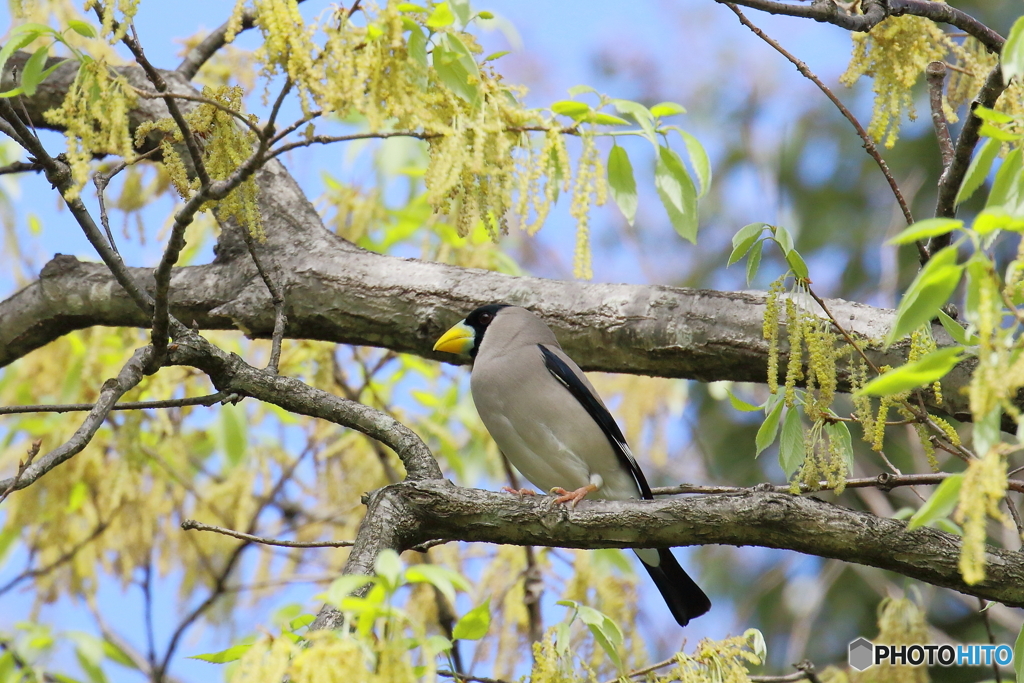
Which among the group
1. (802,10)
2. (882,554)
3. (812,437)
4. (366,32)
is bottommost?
(882,554)

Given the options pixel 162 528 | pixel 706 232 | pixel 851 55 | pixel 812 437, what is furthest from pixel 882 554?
pixel 706 232

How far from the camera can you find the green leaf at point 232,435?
5617 mm

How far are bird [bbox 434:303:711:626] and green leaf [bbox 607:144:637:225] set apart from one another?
4.92 ft

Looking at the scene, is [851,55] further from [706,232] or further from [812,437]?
[706,232]

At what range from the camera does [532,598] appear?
484cm

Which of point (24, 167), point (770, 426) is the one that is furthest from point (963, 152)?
point (24, 167)

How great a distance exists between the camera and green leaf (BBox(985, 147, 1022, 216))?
1.86 m

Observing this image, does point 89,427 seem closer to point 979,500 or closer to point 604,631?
point 604,631

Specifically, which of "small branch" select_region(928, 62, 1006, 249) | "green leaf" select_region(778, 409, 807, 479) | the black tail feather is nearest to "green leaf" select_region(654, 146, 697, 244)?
"green leaf" select_region(778, 409, 807, 479)

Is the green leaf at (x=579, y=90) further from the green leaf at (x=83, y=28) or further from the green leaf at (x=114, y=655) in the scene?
the green leaf at (x=114, y=655)

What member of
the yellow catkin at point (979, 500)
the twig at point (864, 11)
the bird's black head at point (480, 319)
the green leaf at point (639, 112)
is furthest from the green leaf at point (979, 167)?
the bird's black head at point (480, 319)

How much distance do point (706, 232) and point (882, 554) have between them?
35.1ft

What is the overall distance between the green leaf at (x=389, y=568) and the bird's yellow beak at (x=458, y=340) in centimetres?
241

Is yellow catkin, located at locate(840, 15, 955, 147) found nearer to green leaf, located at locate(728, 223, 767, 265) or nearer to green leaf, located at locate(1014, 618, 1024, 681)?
green leaf, located at locate(728, 223, 767, 265)
